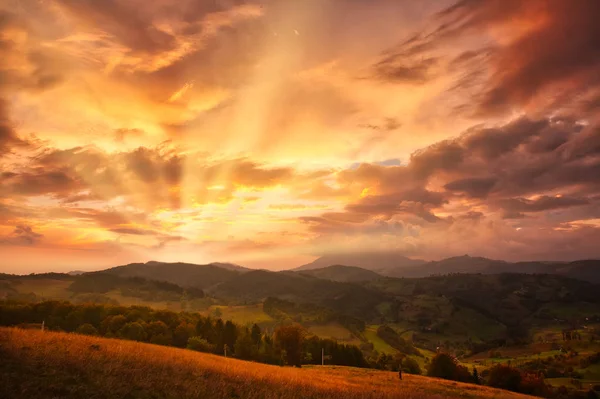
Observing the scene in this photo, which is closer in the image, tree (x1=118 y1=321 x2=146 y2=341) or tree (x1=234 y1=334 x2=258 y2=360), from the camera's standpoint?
tree (x1=118 y1=321 x2=146 y2=341)

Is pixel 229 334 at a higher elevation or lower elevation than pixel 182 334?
lower

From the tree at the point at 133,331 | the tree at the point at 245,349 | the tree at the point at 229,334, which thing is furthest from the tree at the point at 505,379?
the tree at the point at 133,331

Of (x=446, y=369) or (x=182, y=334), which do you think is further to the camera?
(x=182, y=334)

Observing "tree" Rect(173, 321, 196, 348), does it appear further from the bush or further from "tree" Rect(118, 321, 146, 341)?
the bush

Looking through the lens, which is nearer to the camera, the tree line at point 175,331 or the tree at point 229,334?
the tree line at point 175,331

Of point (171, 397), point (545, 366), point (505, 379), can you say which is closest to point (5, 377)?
point (171, 397)

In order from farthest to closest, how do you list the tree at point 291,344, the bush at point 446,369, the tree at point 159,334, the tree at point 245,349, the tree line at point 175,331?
1. the tree at point 291,344
2. the tree at point 245,349
3. the bush at point 446,369
4. the tree line at point 175,331
5. the tree at point 159,334

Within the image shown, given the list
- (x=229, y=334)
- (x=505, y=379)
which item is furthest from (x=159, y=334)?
(x=505, y=379)

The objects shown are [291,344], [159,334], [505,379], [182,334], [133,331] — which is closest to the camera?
[505,379]

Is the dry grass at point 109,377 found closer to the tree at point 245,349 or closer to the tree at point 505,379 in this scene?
the tree at point 245,349

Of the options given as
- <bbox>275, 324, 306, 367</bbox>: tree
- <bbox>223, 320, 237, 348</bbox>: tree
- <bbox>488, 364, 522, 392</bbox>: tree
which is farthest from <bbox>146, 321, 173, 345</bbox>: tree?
<bbox>488, 364, 522, 392</bbox>: tree

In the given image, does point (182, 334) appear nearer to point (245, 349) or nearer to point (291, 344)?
point (245, 349)

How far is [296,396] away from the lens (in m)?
23.0

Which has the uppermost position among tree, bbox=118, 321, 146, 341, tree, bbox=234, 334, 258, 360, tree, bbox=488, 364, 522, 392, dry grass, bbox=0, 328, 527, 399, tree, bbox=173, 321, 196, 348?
dry grass, bbox=0, 328, 527, 399
